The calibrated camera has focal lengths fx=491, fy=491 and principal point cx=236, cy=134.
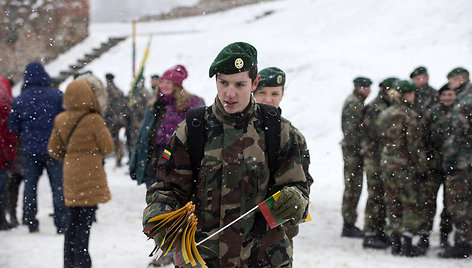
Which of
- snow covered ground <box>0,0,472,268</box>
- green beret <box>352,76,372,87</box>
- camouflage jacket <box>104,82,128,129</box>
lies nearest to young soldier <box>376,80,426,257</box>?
snow covered ground <box>0,0,472,268</box>

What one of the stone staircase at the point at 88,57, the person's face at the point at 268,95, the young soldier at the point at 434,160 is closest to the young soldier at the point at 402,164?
the young soldier at the point at 434,160

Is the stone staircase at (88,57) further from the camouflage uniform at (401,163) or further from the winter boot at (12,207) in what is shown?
the camouflage uniform at (401,163)

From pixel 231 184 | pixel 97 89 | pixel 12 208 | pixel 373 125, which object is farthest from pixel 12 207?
pixel 231 184

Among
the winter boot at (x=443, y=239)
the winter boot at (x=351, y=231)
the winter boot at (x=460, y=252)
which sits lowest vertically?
the winter boot at (x=351, y=231)

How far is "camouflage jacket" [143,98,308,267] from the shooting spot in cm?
250

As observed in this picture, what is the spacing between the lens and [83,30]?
23.7 meters

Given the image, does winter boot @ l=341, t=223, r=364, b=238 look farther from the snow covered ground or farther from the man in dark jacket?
the man in dark jacket

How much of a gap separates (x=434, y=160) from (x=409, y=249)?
133 centimetres

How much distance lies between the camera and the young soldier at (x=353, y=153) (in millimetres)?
7391

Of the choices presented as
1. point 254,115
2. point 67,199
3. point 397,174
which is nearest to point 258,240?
point 254,115

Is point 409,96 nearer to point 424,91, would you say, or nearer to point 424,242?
point 424,91

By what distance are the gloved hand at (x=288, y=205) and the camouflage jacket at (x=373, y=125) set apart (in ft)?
16.6

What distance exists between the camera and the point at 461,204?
6297 mm

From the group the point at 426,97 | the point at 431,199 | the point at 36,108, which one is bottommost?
the point at 431,199
